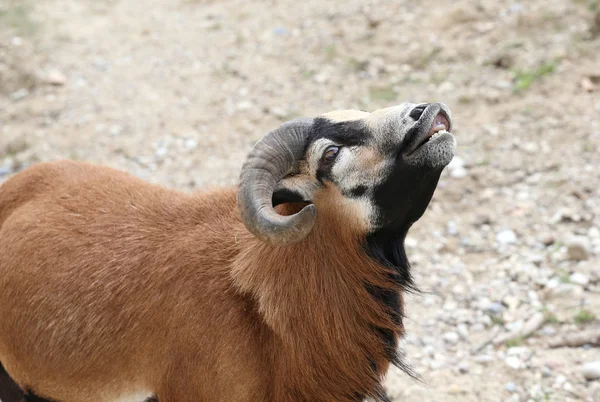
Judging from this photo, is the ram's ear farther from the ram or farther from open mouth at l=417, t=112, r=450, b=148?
open mouth at l=417, t=112, r=450, b=148

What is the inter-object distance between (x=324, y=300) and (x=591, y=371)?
2.45 m

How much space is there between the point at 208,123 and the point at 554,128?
A: 15.5 ft

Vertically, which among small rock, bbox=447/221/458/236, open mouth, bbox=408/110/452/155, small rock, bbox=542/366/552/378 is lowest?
small rock, bbox=447/221/458/236

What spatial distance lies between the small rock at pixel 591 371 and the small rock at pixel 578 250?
1.37 meters

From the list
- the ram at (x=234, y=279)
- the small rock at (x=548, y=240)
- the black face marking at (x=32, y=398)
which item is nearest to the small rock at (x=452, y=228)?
the small rock at (x=548, y=240)

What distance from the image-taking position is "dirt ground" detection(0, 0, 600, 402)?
6.08 meters

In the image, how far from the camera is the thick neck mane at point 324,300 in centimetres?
428

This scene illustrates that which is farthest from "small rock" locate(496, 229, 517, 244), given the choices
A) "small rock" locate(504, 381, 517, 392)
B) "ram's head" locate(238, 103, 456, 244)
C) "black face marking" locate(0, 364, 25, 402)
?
"black face marking" locate(0, 364, 25, 402)

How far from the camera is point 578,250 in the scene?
6.50 metres

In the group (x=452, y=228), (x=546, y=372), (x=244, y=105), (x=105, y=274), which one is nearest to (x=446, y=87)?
(x=452, y=228)

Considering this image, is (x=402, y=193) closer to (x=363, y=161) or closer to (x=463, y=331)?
(x=363, y=161)

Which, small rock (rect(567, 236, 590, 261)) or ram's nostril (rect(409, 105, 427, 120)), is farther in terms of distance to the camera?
small rock (rect(567, 236, 590, 261))

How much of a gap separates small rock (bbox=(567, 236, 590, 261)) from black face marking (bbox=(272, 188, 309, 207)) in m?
3.55

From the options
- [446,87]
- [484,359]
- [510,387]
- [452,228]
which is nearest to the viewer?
[510,387]
